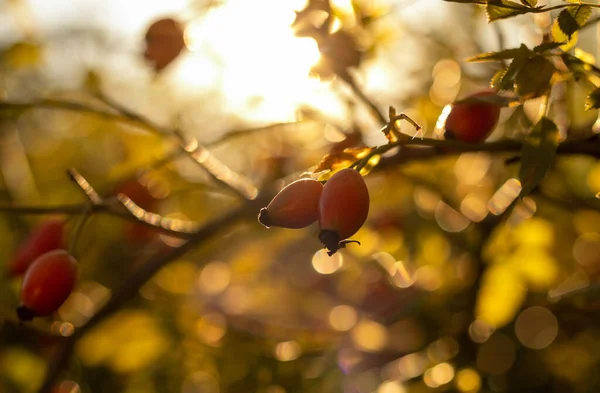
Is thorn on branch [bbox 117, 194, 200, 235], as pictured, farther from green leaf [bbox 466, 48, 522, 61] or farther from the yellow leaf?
the yellow leaf

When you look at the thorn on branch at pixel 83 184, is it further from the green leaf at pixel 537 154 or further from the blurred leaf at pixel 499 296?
the blurred leaf at pixel 499 296

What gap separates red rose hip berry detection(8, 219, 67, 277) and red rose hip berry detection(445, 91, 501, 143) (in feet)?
2.65

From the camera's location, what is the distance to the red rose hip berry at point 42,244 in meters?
1.30

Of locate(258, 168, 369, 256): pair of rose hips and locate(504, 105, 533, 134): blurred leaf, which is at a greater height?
locate(258, 168, 369, 256): pair of rose hips

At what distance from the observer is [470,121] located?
91 cm

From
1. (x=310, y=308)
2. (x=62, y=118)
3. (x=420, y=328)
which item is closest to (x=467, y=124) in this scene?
(x=420, y=328)

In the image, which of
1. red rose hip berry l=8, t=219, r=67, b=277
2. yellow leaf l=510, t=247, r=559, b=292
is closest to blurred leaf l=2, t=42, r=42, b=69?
red rose hip berry l=8, t=219, r=67, b=277

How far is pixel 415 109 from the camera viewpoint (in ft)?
5.99

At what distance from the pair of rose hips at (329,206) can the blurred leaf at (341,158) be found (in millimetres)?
52

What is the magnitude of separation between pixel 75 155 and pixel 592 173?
2.12 meters

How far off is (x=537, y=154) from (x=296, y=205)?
0.98 ft

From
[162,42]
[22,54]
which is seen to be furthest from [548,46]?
[22,54]

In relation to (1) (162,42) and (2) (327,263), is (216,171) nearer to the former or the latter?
(1) (162,42)

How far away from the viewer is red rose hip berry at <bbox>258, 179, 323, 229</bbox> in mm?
781
